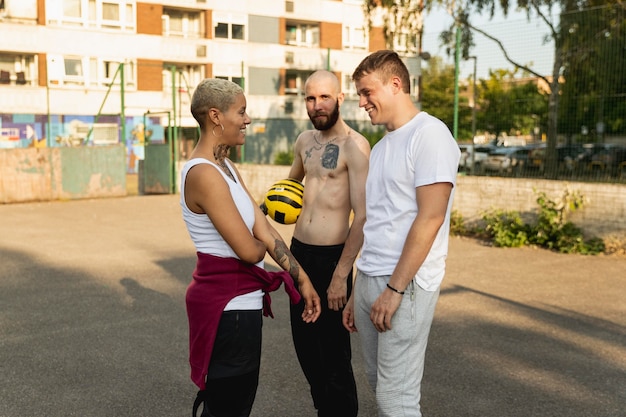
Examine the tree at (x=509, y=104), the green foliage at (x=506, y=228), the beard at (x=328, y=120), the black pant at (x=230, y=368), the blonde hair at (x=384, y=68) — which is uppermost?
the tree at (x=509, y=104)

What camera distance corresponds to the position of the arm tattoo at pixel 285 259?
126 inches

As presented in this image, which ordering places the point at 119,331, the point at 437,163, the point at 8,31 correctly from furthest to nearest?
the point at 8,31, the point at 119,331, the point at 437,163

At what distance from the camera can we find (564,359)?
5.35 meters

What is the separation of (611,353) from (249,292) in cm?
371

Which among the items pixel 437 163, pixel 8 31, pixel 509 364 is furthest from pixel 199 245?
pixel 8 31

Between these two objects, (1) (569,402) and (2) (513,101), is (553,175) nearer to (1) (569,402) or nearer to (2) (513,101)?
(2) (513,101)

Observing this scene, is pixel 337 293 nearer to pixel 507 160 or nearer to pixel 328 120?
pixel 328 120

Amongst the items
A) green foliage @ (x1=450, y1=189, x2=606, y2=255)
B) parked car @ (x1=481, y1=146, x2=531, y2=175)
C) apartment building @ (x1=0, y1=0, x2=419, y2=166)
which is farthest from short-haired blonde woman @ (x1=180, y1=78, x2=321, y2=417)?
apartment building @ (x1=0, y1=0, x2=419, y2=166)

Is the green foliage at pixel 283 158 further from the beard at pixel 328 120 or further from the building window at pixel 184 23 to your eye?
the building window at pixel 184 23

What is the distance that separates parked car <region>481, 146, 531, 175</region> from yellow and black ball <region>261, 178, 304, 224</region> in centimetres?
808

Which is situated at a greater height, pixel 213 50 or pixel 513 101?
pixel 213 50

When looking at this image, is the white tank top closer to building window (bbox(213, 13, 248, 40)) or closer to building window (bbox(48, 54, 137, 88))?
building window (bbox(48, 54, 137, 88))

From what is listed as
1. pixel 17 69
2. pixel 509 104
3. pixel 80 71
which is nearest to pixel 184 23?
pixel 80 71

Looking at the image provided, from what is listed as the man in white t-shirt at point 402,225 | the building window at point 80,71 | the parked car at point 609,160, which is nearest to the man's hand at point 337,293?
the man in white t-shirt at point 402,225
